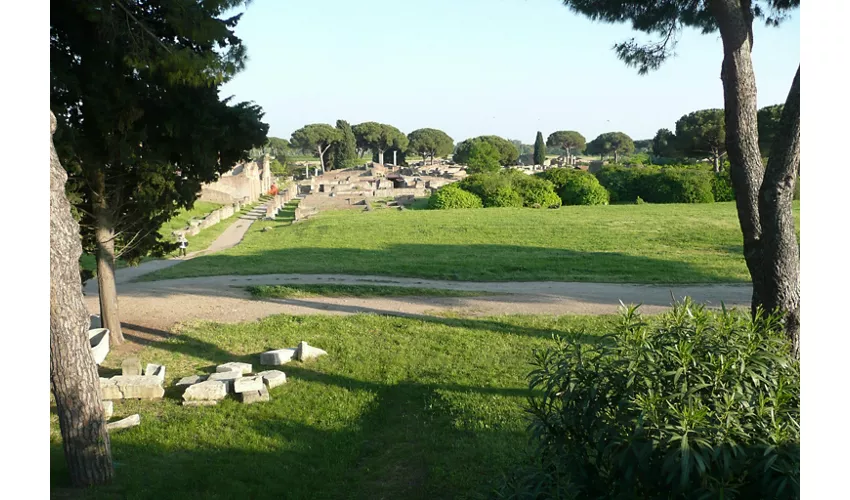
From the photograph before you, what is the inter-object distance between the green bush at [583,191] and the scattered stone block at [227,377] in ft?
104

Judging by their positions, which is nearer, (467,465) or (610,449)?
(610,449)

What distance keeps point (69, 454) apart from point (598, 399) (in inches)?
148

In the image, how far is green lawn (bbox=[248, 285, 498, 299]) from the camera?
13180 mm

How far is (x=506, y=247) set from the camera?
20.7 m

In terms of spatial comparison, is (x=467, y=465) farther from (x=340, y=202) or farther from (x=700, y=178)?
(x=700, y=178)

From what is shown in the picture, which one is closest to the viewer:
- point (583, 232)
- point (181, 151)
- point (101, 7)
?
point (101, 7)

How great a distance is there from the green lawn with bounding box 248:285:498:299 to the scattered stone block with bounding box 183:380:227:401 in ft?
18.3

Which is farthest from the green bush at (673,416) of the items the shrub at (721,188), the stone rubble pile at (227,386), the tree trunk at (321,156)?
the tree trunk at (321,156)

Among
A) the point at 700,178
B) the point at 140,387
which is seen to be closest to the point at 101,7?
the point at 140,387

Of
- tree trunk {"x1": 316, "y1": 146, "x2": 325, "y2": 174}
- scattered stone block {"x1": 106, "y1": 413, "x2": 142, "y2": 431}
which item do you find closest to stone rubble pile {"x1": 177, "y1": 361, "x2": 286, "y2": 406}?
scattered stone block {"x1": 106, "y1": 413, "x2": 142, "y2": 431}

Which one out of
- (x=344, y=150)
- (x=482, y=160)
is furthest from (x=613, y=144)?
(x=482, y=160)

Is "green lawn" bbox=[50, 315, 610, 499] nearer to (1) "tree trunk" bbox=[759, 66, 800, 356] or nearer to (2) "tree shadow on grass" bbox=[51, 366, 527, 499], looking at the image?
(2) "tree shadow on grass" bbox=[51, 366, 527, 499]

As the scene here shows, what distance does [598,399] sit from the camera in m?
3.54

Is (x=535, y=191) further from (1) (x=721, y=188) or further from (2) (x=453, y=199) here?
(1) (x=721, y=188)
